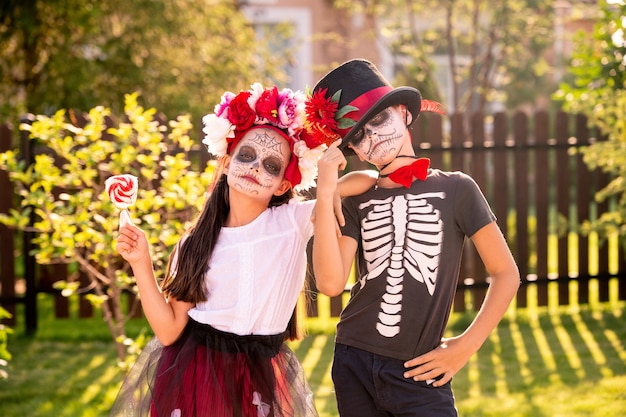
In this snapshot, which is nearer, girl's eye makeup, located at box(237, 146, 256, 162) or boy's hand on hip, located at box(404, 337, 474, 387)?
boy's hand on hip, located at box(404, 337, 474, 387)

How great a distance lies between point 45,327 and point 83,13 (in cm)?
316

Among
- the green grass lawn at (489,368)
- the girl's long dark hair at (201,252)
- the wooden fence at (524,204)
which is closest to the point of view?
the girl's long dark hair at (201,252)

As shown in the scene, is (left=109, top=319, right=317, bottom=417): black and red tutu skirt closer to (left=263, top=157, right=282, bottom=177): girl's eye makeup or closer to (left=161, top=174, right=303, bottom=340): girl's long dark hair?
(left=161, top=174, right=303, bottom=340): girl's long dark hair

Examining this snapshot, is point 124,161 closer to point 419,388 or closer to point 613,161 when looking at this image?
point 419,388

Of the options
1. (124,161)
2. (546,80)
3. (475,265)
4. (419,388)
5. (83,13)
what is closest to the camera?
(419,388)

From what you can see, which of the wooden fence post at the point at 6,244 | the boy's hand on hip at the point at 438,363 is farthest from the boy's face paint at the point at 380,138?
the wooden fence post at the point at 6,244

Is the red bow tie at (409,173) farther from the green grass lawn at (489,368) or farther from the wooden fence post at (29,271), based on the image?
the wooden fence post at (29,271)

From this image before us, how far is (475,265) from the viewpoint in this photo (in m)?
6.98

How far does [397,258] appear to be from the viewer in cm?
277

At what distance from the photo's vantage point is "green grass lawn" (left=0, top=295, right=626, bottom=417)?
493 centimetres

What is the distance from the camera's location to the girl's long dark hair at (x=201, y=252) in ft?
9.41

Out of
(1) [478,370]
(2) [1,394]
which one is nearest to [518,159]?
(1) [478,370]

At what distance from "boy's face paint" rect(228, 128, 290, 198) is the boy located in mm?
198

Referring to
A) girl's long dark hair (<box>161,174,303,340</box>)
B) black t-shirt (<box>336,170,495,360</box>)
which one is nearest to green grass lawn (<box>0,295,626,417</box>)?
girl's long dark hair (<box>161,174,303,340</box>)
